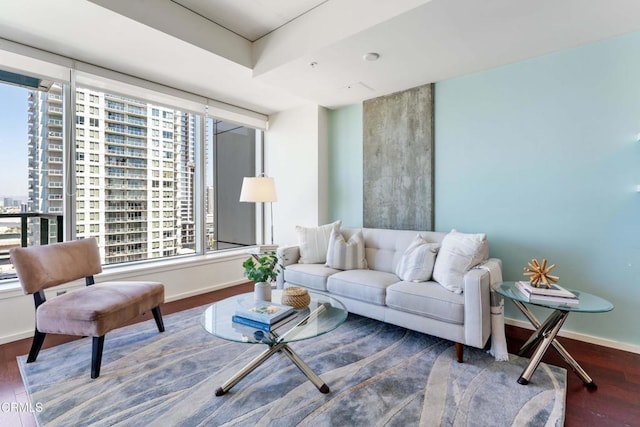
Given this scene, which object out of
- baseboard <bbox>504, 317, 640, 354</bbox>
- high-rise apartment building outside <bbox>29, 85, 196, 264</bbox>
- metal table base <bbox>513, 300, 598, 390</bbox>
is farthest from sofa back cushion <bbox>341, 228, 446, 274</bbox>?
high-rise apartment building outside <bbox>29, 85, 196, 264</bbox>

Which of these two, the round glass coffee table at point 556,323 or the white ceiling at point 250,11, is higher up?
the white ceiling at point 250,11

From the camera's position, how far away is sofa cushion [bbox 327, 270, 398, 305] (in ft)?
8.32

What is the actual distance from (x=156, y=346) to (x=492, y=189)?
10.7 ft

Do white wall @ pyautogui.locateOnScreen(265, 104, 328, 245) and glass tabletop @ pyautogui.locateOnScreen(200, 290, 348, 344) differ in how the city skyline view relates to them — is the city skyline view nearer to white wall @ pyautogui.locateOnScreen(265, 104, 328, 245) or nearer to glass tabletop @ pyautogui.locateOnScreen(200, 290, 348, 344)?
glass tabletop @ pyautogui.locateOnScreen(200, 290, 348, 344)

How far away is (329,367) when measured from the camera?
2.06m

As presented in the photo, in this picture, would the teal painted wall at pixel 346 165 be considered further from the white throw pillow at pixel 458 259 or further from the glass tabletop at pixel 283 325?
the glass tabletop at pixel 283 325

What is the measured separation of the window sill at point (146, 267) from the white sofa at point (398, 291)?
1.12m

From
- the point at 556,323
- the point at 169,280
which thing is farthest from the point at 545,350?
the point at 169,280

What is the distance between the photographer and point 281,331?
5.87 ft

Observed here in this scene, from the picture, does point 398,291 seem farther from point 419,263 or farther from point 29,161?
point 29,161

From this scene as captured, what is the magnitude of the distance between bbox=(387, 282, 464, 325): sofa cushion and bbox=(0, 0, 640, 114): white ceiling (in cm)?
196

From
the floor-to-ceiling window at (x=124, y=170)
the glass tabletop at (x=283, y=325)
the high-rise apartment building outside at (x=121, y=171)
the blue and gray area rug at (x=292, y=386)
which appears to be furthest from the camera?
the high-rise apartment building outside at (x=121, y=171)

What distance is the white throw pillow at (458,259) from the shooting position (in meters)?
2.30

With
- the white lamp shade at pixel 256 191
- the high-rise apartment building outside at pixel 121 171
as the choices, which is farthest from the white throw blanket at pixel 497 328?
the high-rise apartment building outside at pixel 121 171
